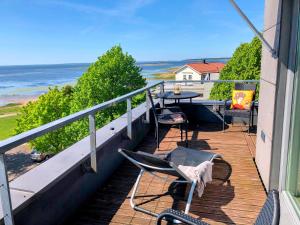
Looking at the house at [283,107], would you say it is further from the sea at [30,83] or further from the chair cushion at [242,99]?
the sea at [30,83]

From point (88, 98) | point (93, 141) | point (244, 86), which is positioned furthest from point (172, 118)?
point (88, 98)

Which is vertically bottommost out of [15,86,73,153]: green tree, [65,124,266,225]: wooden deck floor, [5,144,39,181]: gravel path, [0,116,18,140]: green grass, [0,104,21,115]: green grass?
[5,144,39,181]: gravel path

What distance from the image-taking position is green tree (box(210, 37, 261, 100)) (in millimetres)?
18828

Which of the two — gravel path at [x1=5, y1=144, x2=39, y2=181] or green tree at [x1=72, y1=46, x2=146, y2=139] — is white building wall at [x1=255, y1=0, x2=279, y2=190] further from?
gravel path at [x1=5, y1=144, x2=39, y2=181]

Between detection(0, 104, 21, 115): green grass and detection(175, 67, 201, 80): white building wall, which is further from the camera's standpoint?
detection(175, 67, 201, 80): white building wall

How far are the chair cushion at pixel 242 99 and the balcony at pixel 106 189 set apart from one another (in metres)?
1.45

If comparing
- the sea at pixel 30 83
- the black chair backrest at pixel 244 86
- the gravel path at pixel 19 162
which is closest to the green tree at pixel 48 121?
the gravel path at pixel 19 162

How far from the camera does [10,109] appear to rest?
157 feet

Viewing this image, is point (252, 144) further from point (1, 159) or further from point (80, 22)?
point (80, 22)

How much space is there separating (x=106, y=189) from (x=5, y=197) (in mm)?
1548

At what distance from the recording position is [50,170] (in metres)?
2.26

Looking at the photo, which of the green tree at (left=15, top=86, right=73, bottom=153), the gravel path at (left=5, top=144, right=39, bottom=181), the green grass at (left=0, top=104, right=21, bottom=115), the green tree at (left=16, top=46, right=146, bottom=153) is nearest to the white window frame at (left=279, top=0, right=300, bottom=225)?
the green tree at (left=16, top=46, right=146, bottom=153)

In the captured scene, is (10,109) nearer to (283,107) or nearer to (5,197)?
(5,197)

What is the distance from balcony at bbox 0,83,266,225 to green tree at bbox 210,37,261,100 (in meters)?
16.0
